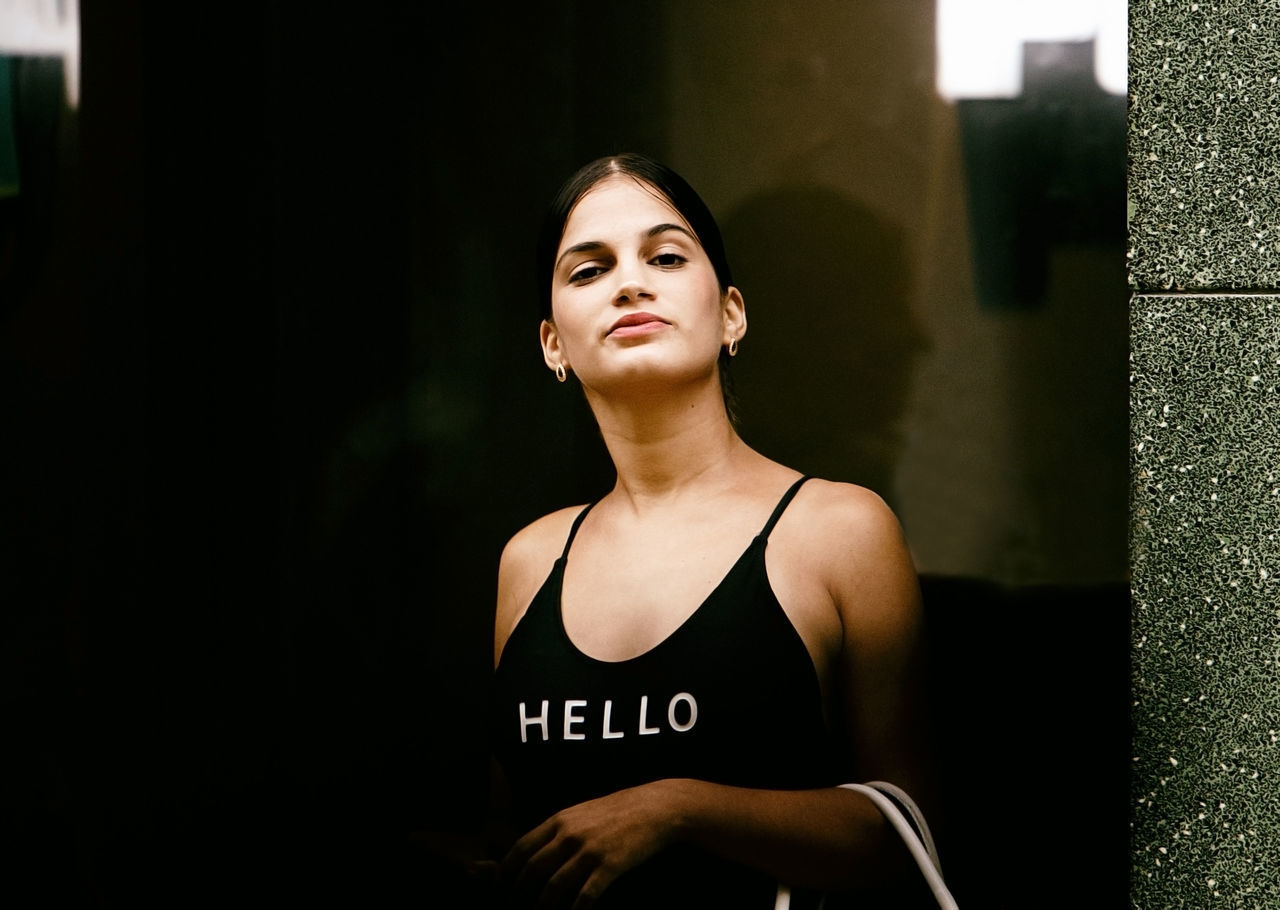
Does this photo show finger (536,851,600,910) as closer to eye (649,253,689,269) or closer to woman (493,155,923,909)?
woman (493,155,923,909)

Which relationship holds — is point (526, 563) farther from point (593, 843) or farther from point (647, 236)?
point (647, 236)

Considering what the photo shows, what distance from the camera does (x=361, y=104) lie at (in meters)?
2.31

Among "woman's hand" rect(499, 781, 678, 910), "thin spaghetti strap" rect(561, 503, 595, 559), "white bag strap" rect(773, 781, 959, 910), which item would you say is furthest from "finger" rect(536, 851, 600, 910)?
"thin spaghetti strap" rect(561, 503, 595, 559)

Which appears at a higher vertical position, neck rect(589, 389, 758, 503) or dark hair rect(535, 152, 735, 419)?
dark hair rect(535, 152, 735, 419)

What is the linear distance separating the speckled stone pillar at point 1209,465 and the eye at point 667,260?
966 millimetres

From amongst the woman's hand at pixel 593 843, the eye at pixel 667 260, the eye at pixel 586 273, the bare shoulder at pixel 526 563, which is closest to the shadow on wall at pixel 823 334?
the eye at pixel 667 260

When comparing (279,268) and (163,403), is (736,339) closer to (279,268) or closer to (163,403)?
(279,268)

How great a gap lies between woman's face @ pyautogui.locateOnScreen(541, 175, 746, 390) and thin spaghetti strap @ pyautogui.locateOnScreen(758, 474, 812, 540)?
28 centimetres

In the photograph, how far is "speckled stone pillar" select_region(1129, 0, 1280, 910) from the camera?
7.79 ft

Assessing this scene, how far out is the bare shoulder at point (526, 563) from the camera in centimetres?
233

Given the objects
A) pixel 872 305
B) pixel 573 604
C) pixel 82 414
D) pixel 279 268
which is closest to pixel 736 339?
pixel 872 305

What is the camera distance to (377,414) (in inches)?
91.6

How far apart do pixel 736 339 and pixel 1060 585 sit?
0.82 metres

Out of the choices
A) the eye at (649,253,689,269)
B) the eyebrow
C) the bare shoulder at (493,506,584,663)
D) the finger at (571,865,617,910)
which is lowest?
the finger at (571,865,617,910)
